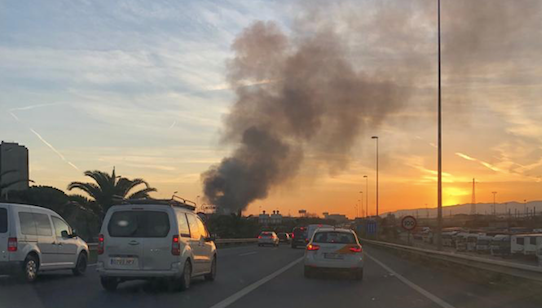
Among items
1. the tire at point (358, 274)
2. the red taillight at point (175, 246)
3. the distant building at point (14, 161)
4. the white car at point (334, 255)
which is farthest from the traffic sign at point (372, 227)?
the red taillight at point (175, 246)

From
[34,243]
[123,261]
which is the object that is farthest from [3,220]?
[123,261]

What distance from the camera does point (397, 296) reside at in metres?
13.4

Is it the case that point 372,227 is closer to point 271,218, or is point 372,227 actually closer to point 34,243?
point 34,243

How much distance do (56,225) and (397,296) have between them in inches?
361

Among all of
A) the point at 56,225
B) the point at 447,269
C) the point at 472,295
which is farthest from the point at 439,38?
the point at 56,225

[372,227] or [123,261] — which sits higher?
[123,261]

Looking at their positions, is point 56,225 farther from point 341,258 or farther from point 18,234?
point 341,258

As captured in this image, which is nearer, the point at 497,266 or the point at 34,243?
the point at 34,243

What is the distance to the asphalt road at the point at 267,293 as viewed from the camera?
1151cm

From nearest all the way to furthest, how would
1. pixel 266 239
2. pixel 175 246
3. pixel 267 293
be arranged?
1. pixel 175 246
2. pixel 267 293
3. pixel 266 239

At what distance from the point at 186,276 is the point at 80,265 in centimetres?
514

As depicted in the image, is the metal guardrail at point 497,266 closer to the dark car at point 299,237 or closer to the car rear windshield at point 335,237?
the car rear windshield at point 335,237

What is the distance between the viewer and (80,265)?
17.1 m

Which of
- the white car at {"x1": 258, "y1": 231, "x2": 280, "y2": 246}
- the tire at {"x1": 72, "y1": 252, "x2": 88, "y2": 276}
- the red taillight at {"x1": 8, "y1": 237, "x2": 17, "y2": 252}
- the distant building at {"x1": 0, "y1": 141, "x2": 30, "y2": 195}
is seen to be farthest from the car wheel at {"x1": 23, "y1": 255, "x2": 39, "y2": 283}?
the distant building at {"x1": 0, "y1": 141, "x2": 30, "y2": 195}
